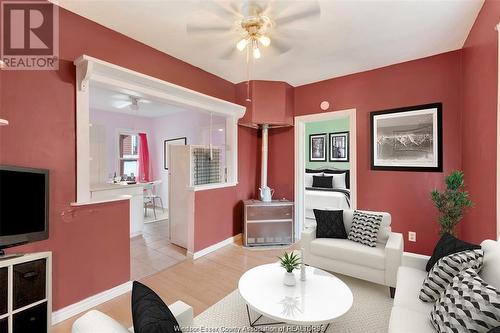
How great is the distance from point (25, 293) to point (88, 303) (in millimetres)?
793

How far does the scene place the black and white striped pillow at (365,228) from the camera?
8.87 feet

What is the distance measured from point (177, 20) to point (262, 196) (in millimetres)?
2711

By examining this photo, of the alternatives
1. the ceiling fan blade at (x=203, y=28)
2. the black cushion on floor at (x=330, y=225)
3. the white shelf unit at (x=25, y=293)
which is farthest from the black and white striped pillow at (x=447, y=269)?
the white shelf unit at (x=25, y=293)

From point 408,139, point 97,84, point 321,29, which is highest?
point 321,29

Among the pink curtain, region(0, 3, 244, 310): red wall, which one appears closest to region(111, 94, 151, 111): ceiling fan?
the pink curtain

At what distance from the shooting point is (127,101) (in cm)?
493

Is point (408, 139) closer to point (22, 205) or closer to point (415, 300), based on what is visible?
point (415, 300)

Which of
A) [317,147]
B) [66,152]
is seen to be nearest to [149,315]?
[66,152]

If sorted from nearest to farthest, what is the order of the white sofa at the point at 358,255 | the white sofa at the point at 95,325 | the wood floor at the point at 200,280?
the white sofa at the point at 95,325, the wood floor at the point at 200,280, the white sofa at the point at 358,255

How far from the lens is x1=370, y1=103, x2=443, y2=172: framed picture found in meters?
3.10

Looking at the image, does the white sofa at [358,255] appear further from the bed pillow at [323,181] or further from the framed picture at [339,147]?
the framed picture at [339,147]

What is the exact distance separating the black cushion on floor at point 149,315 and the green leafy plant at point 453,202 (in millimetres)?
2843

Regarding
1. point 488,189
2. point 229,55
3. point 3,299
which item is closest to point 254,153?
point 229,55

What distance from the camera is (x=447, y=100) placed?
3.03m
